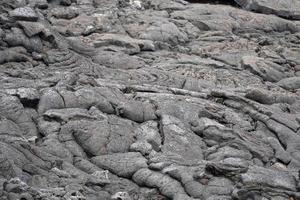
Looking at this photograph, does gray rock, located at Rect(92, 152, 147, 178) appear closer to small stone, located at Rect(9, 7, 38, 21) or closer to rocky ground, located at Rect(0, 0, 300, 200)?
rocky ground, located at Rect(0, 0, 300, 200)

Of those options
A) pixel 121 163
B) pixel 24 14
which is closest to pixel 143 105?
pixel 121 163

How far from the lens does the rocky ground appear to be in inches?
623

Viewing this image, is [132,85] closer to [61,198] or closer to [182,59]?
[182,59]

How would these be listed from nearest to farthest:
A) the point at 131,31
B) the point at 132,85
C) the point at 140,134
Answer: the point at 140,134 < the point at 132,85 < the point at 131,31

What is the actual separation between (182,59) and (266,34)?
9.61m

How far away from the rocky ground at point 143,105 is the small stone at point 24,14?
0.06 m

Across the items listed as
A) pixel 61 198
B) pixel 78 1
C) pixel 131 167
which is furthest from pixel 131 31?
pixel 61 198

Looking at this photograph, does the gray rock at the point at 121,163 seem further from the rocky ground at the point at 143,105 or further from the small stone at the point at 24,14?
the small stone at the point at 24,14

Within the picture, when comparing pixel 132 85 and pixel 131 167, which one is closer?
pixel 131 167

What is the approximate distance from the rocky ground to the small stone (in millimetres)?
61

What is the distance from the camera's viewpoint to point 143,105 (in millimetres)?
20766

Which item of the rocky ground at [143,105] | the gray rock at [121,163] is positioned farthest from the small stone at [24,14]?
the gray rock at [121,163]

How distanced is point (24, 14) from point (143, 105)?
9.78 meters

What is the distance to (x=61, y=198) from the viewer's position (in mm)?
13891
